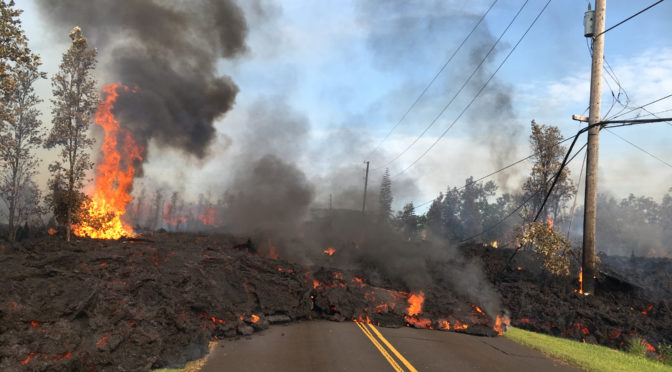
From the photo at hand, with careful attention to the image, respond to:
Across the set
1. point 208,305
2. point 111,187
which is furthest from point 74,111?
point 208,305

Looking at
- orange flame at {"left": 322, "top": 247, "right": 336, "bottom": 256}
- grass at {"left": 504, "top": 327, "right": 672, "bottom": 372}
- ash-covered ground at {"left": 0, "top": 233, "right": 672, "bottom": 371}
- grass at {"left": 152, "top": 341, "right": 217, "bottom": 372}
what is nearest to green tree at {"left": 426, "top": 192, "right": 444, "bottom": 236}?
orange flame at {"left": 322, "top": 247, "right": 336, "bottom": 256}

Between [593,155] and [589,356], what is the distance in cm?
799

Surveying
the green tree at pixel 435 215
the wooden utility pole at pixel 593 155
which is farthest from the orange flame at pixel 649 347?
the green tree at pixel 435 215

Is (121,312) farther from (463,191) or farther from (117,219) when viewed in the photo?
(463,191)

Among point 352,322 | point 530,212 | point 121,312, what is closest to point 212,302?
point 121,312

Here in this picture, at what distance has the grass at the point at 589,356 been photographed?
9373 mm

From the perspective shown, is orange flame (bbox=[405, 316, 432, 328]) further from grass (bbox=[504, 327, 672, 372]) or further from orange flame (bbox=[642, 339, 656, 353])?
orange flame (bbox=[642, 339, 656, 353])

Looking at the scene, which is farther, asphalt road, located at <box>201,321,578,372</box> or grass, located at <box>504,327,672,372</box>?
grass, located at <box>504,327,672,372</box>

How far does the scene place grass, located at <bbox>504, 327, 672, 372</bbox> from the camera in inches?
369

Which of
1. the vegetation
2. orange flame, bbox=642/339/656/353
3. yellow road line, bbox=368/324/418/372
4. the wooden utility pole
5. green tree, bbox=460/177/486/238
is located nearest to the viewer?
yellow road line, bbox=368/324/418/372

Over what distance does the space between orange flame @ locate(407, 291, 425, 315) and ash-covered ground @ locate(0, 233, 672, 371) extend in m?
0.05

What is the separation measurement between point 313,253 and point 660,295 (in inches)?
774

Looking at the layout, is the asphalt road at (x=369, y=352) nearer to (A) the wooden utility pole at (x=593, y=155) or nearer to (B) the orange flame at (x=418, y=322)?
(B) the orange flame at (x=418, y=322)

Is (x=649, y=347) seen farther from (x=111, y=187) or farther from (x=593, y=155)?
(x=111, y=187)
